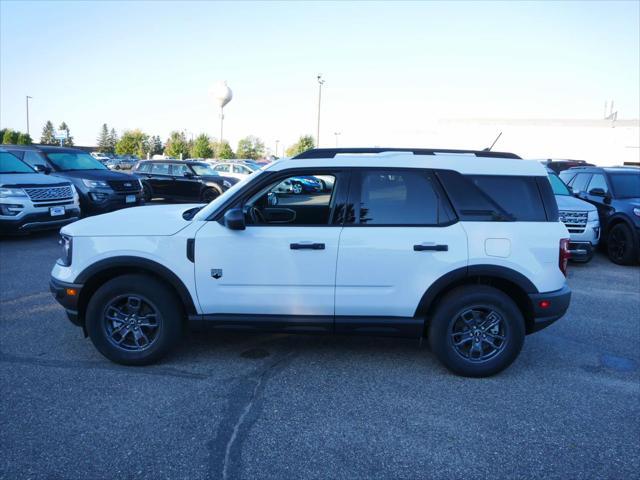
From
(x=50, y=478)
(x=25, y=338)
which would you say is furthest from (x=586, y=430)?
(x=25, y=338)

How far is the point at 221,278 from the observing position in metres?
3.99

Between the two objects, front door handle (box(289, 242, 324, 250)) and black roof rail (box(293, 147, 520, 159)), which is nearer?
front door handle (box(289, 242, 324, 250))

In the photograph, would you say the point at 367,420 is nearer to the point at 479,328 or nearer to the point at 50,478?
the point at 479,328

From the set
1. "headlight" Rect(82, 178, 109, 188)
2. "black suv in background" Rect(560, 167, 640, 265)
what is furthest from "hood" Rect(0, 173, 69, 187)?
"black suv in background" Rect(560, 167, 640, 265)

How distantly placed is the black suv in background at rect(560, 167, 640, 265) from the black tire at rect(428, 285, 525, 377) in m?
6.47

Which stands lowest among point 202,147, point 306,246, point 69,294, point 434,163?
point 69,294

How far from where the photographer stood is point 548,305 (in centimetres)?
400

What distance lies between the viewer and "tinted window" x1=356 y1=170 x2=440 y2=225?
4012 millimetres

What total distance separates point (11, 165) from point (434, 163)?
9511 millimetres

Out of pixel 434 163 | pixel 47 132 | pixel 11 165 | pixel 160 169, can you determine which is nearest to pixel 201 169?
pixel 160 169

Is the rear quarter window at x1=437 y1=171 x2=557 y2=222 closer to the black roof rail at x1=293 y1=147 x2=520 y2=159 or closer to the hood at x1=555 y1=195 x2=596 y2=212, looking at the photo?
the black roof rail at x1=293 y1=147 x2=520 y2=159

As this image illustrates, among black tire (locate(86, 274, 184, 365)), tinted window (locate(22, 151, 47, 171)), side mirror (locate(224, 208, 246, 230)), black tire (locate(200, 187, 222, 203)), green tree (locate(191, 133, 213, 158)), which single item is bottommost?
black tire (locate(86, 274, 184, 365))

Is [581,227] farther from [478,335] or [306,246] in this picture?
[306,246]

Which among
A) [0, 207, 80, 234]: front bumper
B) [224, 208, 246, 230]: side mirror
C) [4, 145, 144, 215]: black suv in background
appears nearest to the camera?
[224, 208, 246, 230]: side mirror
